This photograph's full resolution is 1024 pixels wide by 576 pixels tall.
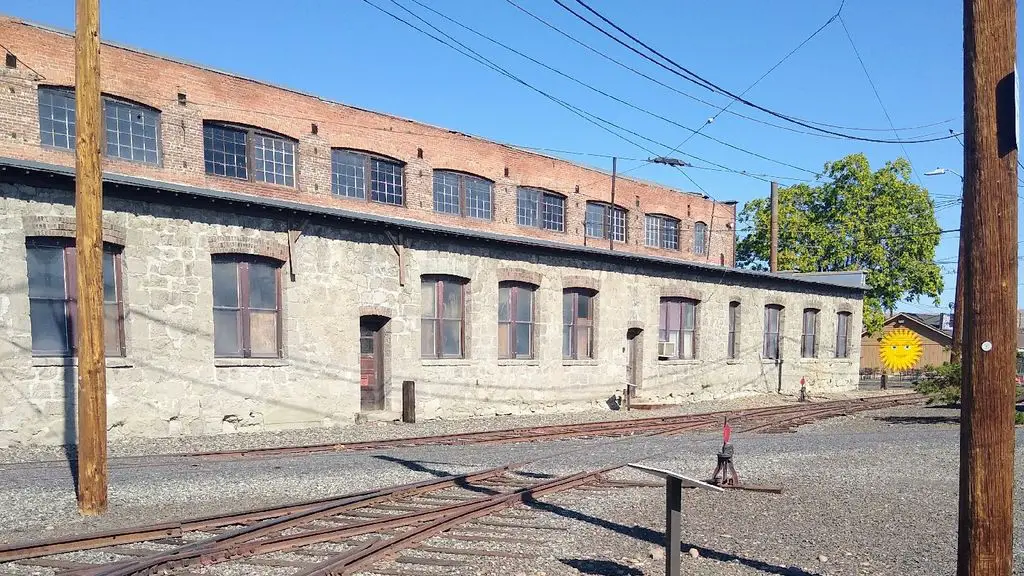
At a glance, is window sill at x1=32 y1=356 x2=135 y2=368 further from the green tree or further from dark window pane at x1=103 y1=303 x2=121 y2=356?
the green tree

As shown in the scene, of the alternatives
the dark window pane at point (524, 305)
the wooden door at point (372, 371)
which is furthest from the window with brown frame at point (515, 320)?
the wooden door at point (372, 371)

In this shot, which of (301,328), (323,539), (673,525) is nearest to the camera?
(673,525)

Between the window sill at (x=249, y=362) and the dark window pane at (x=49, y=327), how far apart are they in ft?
8.90

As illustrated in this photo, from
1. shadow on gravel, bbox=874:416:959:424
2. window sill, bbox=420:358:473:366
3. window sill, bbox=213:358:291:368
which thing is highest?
window sill, bbox=213:358:291:368

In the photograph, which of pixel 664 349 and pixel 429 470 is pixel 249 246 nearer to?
pixel 429 470

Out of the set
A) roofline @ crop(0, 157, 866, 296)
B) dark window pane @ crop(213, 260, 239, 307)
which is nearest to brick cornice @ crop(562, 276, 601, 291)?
roofline @ crop(0, 157, 866, 296)

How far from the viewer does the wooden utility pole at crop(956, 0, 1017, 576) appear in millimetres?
4309

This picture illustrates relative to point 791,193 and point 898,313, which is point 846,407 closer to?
point 791,193

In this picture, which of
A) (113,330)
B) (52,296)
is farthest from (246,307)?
(52,296)

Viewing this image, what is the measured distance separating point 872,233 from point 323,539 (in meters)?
41.0

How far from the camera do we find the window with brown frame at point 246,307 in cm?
1459

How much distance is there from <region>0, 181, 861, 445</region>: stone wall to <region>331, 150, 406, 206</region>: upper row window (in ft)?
29.3

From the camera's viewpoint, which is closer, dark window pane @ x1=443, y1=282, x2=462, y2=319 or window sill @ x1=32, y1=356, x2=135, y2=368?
window sill @ x1=32, y1=356, x2=135, y2=368

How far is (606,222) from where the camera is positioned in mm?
35062
